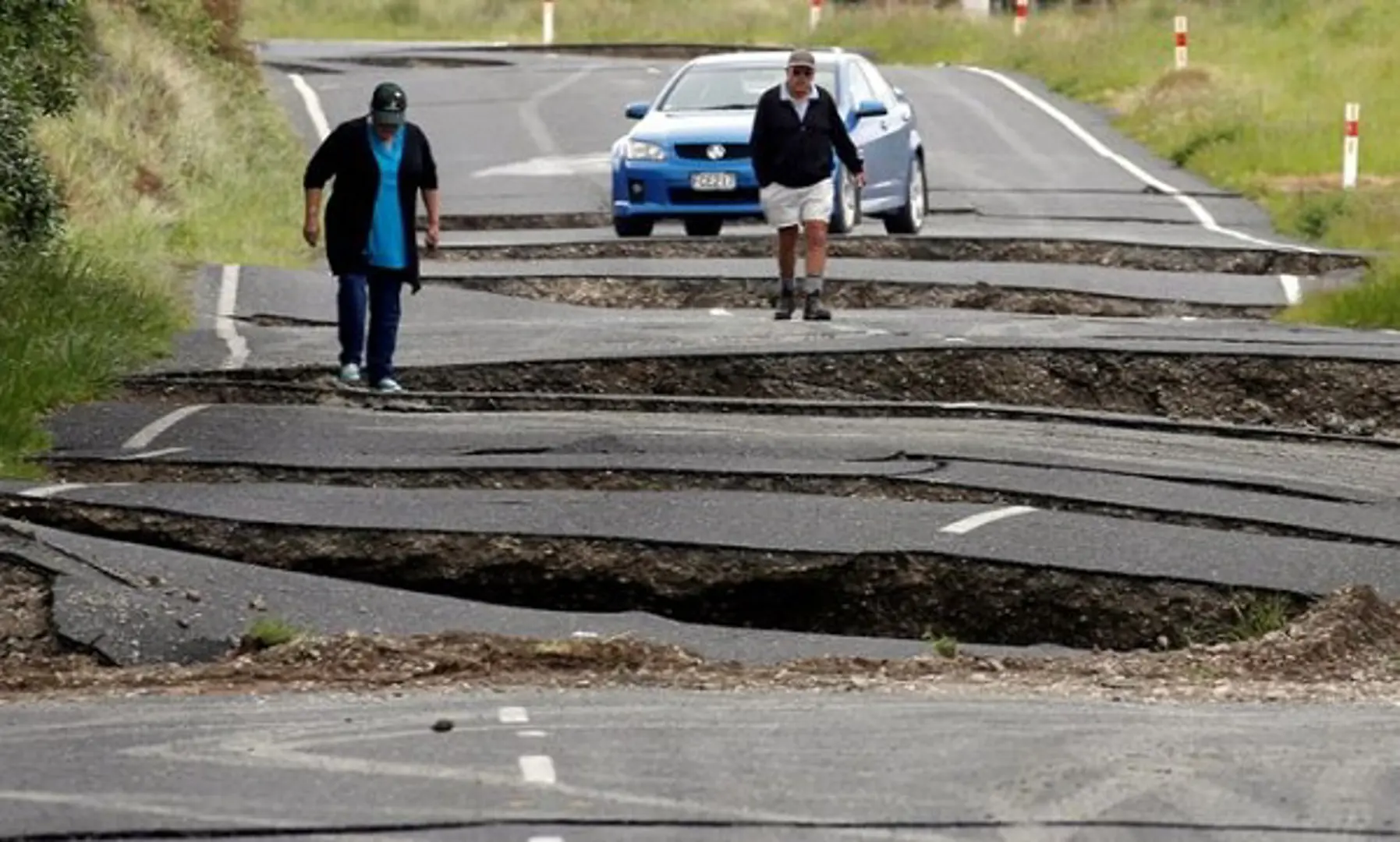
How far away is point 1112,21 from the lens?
50.1 m

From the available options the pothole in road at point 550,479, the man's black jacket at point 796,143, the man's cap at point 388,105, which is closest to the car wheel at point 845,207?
the man's black jacket at point 796,143

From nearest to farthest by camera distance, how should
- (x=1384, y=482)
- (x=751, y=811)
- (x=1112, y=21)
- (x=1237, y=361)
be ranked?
(x=751, y=811) → (x=1384, y=482) → (x=1237, y=361) → (x=1112, y=21)

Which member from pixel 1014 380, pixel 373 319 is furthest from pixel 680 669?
pixel 1014 380

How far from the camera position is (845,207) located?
1035 inches

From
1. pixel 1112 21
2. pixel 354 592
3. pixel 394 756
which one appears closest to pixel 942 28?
pixel 1112 21

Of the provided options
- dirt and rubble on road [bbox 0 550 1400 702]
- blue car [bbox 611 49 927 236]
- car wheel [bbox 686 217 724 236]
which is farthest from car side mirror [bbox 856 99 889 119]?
dirt and rubble on road [bbox 0 550 1400 702]

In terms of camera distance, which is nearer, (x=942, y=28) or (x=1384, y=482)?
(x=1384, y=482)

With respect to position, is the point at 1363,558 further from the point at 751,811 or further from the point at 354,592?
the point at 751,811

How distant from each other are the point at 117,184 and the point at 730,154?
16.3ft

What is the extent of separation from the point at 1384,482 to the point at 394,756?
7869 mm

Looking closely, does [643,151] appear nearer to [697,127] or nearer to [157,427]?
[697,127]

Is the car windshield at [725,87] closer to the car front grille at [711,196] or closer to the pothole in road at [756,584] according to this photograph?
the car front grille at [711,196]

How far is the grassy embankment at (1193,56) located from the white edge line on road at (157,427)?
8766mm

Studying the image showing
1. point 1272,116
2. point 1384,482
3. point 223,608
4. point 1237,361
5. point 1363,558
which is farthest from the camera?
point 1272,116
